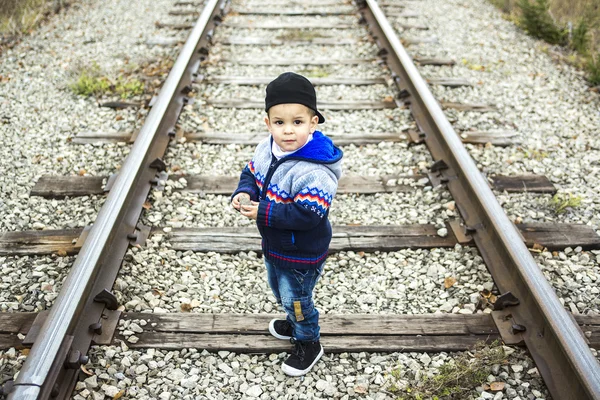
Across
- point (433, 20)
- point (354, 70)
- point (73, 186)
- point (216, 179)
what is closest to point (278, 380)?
point (216, 179)

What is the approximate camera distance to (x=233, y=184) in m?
4.18

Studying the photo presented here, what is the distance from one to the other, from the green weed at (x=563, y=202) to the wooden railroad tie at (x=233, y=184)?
0.12m

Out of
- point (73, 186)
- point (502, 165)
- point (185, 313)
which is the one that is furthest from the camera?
point (502, 165)

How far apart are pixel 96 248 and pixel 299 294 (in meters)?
1.24

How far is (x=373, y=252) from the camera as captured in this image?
3.62 meters

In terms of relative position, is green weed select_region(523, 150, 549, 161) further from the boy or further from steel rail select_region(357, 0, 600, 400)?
the boy

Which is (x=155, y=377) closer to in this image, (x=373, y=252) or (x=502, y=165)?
(x=373, y=252)

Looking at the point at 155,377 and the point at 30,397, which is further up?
the point at 30,397

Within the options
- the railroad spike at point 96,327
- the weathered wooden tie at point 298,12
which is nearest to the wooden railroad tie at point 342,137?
the railroad spike at point 96,327

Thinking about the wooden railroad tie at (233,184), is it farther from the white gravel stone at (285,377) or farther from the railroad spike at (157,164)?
the white gravel stone at (285,377)

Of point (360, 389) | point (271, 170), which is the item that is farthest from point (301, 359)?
point (271, 170)

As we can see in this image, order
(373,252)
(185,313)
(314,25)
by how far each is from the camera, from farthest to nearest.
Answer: (314,25)
(373,252)
(185,313)

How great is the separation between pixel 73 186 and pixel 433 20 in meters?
5.59

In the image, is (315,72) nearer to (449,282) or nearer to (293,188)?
(449,282)
